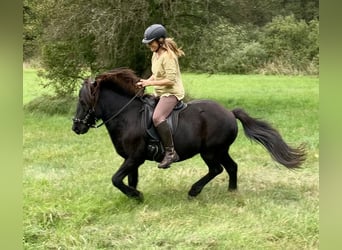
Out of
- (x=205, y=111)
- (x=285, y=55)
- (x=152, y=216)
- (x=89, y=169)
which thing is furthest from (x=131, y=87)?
(x=285, y=55)

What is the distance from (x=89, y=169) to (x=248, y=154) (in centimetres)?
202

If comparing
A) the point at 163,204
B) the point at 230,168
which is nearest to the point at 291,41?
the point at 230,168

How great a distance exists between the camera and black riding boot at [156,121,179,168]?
4.11m

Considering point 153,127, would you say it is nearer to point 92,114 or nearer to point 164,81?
point 164,81

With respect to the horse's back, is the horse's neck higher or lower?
higher

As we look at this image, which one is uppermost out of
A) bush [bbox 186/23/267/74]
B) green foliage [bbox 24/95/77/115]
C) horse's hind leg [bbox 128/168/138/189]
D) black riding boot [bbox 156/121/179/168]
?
bush [bbox 186/23/267/74]

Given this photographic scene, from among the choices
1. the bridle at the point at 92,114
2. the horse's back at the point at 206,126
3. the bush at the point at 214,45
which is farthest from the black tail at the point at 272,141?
the bush at the point at 214,45

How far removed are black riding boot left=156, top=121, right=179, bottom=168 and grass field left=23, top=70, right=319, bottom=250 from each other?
15.1 inches

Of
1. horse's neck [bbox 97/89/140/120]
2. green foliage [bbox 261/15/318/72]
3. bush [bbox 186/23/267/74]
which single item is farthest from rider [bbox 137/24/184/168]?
green foliage [bbox 261/15/318/72]

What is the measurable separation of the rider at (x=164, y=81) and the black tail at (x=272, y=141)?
714 mm

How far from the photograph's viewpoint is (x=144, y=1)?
9.73m

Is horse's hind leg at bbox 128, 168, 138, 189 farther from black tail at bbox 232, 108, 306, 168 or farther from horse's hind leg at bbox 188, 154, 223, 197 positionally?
black tail at bbox 232, 108, 306, 168

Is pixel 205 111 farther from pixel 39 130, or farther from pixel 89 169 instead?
pixel 39 130

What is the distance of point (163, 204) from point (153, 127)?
0.68 meters
